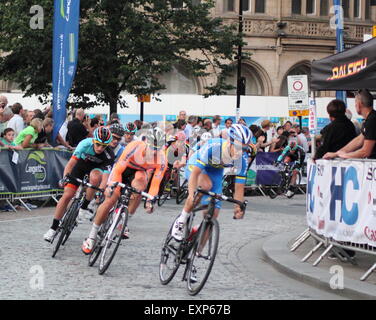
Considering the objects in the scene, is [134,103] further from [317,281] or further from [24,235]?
[317,281]

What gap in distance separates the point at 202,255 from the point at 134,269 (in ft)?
6.41

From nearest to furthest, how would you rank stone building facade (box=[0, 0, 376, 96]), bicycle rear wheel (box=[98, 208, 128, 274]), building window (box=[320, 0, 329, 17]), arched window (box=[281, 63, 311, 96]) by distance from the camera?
bicycle rear wheel (box=[98, 208, 128, 274]) < stone building facade (box=[0, 0, 376, 96]) < arched window (box=[281, 63, 311, 96]) < building window (box=[320, 0, 329, 17])

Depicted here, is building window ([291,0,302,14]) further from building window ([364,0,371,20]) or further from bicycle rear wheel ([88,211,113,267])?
A: bicycle rear wheel ([88,211,113,267])

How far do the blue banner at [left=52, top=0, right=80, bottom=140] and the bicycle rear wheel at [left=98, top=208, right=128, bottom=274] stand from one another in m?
10.6

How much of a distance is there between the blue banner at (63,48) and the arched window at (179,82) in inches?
1101

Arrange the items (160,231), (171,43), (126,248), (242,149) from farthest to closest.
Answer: (171,43), (160,231), (126,248), (242,149)

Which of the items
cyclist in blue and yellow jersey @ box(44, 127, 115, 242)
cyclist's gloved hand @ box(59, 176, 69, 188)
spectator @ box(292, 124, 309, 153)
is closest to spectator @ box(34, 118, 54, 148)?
cyclist in blue and yellow jersey @ box(44, 127, 115, 242)

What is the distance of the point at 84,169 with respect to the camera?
12828 mm

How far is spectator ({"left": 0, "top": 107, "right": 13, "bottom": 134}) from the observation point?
749 inches

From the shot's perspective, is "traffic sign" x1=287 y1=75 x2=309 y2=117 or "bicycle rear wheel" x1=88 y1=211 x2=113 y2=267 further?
"traffic sign" x1=287 y1=75 x2=309 y2=117

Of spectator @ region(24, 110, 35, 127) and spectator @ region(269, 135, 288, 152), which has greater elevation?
spectator @ region(24, 110, 35, 127)

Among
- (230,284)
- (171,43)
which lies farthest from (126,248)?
(171,43)

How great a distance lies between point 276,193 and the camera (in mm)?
25016

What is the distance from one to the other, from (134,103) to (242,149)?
84.7 ft
